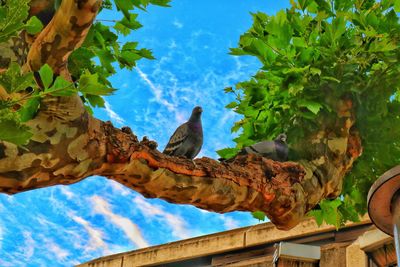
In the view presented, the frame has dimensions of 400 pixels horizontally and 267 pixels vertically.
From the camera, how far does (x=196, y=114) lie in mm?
7797

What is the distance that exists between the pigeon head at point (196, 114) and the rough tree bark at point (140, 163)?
1.53m

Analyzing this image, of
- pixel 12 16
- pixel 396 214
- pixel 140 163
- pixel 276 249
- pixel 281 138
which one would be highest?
pixel 276 249

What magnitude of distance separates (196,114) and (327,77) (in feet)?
6.12

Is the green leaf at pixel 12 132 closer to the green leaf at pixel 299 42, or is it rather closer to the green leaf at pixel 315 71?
the green leaf at pixel 315 71

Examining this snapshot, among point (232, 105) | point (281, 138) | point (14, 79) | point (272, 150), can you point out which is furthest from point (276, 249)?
point (14, 79)

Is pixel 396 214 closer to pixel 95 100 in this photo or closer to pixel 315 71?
pixel 315 71

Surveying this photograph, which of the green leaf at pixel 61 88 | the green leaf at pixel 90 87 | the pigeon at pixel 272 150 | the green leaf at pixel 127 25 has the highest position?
the green leaf at pixel 127 25

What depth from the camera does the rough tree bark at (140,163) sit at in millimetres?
4211

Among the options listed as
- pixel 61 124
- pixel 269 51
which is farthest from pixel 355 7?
pixel 61 124

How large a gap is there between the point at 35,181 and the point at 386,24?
469 cm

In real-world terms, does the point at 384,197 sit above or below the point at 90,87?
above

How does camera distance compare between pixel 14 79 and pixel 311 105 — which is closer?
pixel 14 79

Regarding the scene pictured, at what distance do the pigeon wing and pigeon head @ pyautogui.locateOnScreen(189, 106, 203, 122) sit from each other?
0.39 m

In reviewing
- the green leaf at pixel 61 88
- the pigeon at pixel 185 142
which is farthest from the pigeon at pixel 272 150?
the green leaf at pixel 61 88
